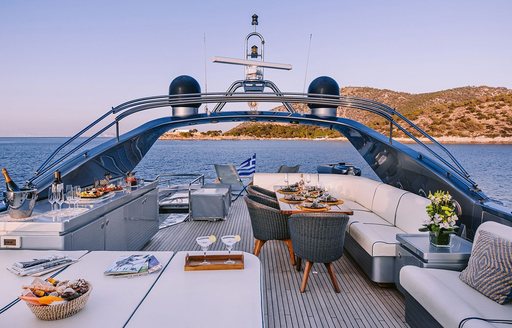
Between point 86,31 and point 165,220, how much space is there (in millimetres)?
9683

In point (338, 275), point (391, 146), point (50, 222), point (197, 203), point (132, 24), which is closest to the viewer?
point (50, 222)

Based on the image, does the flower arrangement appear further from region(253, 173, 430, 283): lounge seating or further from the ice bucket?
the ice bucket

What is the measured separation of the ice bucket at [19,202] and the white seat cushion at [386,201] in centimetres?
388

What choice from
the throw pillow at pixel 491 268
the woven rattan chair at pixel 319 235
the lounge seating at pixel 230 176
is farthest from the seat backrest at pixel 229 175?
the throw pillow at pixel 491 268

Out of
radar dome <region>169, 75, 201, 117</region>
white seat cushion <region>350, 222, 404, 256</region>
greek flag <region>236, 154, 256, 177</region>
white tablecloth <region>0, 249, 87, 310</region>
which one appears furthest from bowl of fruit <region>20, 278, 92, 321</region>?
greek flag <region>236, 154, 256, 177</region>

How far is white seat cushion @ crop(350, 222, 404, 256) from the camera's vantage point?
3.45 m

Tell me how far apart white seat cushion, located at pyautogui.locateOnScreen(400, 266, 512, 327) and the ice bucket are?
2.96m

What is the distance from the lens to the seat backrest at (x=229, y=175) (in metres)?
8.45

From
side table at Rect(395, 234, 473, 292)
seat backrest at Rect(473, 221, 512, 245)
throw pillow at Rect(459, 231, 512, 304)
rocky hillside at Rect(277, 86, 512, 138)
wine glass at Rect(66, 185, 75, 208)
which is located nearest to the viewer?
throw pillow at Rect(459, 231, 512, 304)

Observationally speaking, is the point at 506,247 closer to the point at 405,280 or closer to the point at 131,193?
the point at 405,280

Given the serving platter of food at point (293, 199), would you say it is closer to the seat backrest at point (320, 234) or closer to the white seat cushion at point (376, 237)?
the white seat cushion at point (376, 237)

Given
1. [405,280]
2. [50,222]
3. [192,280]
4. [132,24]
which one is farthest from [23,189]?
[132,24]

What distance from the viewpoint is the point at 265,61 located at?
662cm

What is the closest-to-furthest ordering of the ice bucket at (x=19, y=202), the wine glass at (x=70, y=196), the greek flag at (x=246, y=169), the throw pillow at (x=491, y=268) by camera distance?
the throw pillow at (x=491, y=268) < the ice bucket at (x=19, y=202) < the wine glass at (x=70, y=196) < the greek flag at (x=246, y=169)
